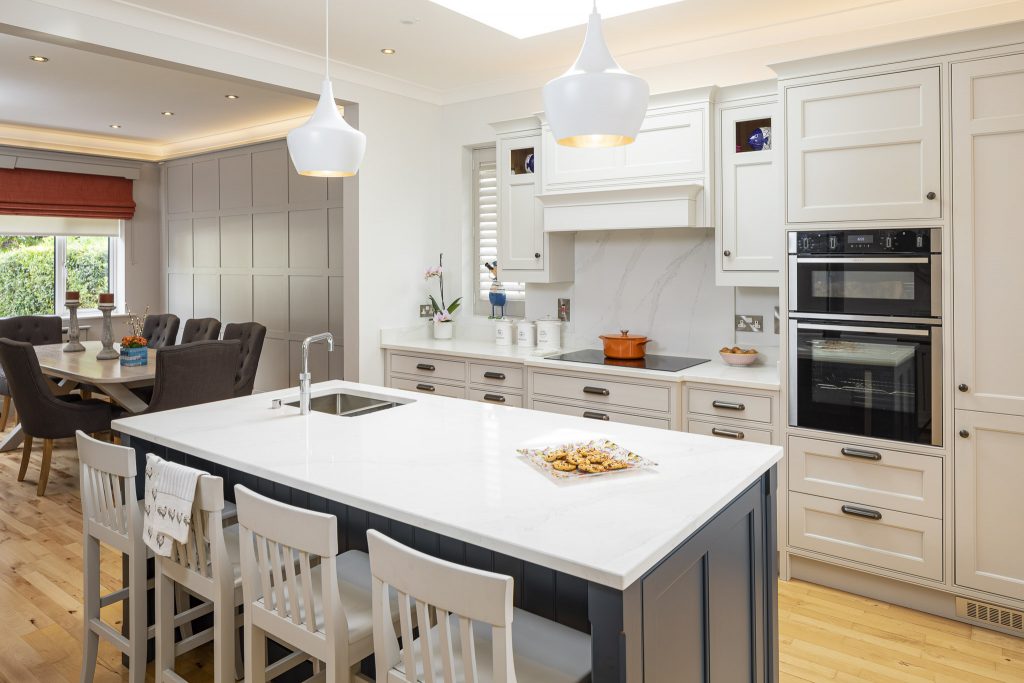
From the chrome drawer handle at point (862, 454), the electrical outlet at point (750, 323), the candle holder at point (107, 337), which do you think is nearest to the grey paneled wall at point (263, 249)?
the candle holder at point (107, 337)

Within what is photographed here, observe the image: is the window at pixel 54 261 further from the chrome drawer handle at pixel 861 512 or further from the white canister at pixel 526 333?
the chrome drawer handle at pixel 861 512

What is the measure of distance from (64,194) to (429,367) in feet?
15.3

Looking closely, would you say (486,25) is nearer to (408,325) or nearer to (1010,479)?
(408,325)

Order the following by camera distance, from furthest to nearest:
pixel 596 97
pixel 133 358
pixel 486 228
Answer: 1. pixel 486 228
2. pixel 133 358
3. pixel 596 97

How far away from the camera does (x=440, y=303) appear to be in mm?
5023

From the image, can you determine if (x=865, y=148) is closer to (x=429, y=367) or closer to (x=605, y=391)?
(x=605, y=391)

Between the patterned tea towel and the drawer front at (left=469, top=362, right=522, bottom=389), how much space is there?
2.29 metres

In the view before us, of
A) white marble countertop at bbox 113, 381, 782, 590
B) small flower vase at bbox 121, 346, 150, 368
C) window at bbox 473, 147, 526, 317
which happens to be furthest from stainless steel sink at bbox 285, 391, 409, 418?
small flower vase at bbox 121, 346, 150, 368

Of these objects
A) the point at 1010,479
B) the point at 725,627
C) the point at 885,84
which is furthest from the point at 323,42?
the point at 1010,479

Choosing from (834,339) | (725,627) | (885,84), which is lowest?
(725,627)

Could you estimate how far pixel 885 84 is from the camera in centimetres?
280

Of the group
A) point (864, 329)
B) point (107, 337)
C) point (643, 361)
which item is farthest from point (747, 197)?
point (107, 337)

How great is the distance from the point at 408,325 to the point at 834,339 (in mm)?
2754

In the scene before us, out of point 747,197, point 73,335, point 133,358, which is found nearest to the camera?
point 747,197
